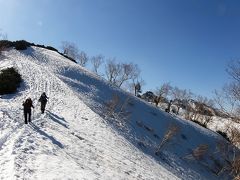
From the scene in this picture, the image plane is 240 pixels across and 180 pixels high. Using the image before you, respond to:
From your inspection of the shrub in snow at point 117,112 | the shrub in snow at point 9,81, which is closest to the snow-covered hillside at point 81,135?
the shrub in snow at point 117,112

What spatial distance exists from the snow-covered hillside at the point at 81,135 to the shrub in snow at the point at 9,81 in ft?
2.74

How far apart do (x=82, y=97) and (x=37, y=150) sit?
22612 mm

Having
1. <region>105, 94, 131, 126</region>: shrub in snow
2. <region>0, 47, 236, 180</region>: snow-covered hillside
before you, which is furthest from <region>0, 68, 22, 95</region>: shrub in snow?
<region>105, 94, 131, 126</region>: shrub in snow

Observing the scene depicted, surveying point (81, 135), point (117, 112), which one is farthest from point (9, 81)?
point (81, 135)

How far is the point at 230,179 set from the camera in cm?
Result: 4203

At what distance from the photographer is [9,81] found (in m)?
35.8

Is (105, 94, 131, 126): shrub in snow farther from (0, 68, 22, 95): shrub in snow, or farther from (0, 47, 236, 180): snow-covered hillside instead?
(0, 68, 22, 95): shrub in snow

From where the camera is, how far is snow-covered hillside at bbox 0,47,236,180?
1698 centimetres

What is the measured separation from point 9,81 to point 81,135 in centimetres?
1420

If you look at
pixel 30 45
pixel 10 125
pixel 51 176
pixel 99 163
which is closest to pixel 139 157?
pixel 99 163

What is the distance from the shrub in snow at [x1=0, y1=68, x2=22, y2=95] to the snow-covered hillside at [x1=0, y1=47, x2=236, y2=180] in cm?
83

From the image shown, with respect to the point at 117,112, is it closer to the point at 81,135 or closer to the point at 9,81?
the point at 9,81

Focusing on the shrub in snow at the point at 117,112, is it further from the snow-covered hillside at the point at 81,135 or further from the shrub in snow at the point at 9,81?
the shrub in snow at the point at 9,81

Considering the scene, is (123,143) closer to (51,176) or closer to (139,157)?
(139,157)
